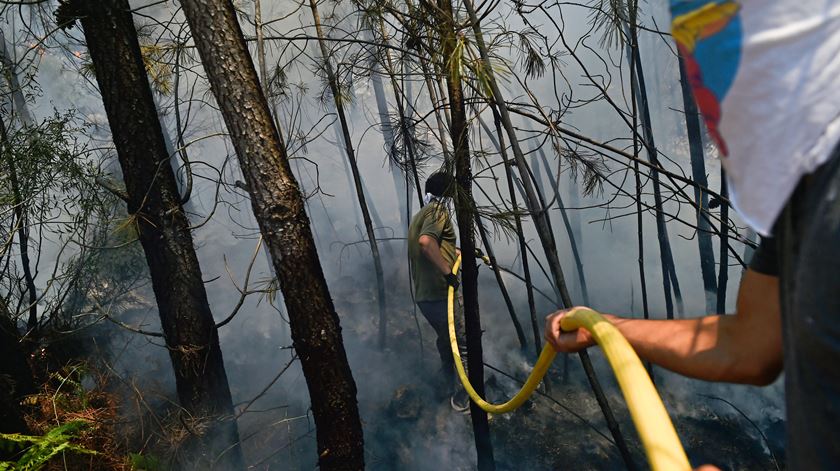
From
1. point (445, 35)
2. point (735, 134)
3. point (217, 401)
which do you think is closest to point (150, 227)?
point (217, 401)

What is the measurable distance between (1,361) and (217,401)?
4.51 ft

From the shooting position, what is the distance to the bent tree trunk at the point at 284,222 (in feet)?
8.95

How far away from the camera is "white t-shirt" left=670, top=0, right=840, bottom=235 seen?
678 mm

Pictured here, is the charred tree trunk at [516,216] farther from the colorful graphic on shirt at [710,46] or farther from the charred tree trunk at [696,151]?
the colorful graphic on shirt at [710,46]

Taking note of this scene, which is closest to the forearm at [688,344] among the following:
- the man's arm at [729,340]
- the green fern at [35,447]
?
the man's arm at [729,340]

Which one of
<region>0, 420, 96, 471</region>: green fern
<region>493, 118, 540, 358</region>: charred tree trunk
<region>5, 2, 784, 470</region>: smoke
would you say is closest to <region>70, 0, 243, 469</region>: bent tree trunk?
<region>5, 2, 784, 470</region>: smoke

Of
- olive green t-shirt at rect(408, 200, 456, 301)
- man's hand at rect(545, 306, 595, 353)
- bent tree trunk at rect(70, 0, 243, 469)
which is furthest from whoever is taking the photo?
olive green t-shirt at rect(408, 200, 456, 301)

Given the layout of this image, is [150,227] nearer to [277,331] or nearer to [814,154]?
[814,154]

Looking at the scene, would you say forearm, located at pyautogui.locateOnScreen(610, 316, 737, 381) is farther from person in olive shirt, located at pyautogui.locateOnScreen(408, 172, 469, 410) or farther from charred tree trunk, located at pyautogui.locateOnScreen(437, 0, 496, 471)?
person in olive shirt, located at pyautogui.locateOnScreen(408, 172, 469, 410)

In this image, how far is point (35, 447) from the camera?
9.24 ft

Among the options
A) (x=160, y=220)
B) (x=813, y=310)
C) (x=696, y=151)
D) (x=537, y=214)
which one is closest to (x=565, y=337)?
(x=813, y=310)

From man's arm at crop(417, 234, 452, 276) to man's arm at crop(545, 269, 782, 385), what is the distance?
11.6 ft

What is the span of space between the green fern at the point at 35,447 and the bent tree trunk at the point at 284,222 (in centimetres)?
126

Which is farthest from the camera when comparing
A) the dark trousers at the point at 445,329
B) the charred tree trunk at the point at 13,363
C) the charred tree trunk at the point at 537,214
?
the dark trousers at the point at 445,329
